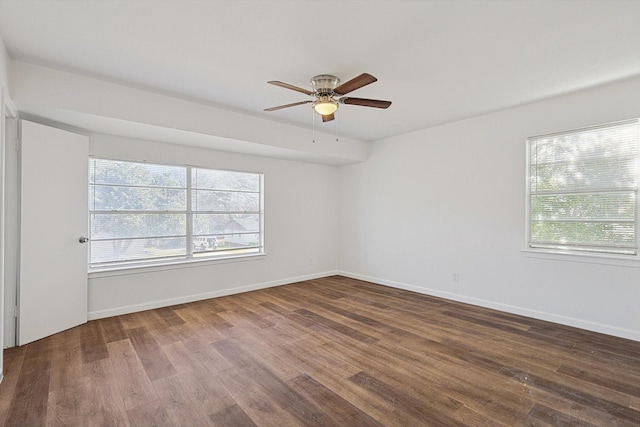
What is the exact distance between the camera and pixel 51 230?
10.8 ft

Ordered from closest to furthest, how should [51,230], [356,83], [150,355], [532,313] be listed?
[356,83], [150,355], [51,230], [532,313]

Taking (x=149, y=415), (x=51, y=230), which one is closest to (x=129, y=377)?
(x=149, y=415)

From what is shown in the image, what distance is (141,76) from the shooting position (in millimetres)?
3098

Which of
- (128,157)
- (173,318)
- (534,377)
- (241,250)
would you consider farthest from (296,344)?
(128,157)

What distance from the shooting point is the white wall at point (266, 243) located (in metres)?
3.97

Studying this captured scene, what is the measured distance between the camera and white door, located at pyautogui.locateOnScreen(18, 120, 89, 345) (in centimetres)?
309

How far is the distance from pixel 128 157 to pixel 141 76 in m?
1.37

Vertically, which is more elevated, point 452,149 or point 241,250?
point 452,149

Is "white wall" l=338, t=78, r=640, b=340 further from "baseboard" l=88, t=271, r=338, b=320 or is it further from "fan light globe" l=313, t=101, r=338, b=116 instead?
"fan light globe" l=313, t=101, r=338, b=116

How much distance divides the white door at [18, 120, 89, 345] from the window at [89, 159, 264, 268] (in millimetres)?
302

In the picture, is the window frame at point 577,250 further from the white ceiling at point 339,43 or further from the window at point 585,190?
the white ceiling at point 339,43

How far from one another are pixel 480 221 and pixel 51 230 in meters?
5.25

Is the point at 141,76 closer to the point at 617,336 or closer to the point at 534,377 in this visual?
the point at 534,377

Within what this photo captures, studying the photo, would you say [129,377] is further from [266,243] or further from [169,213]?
[266,243]
